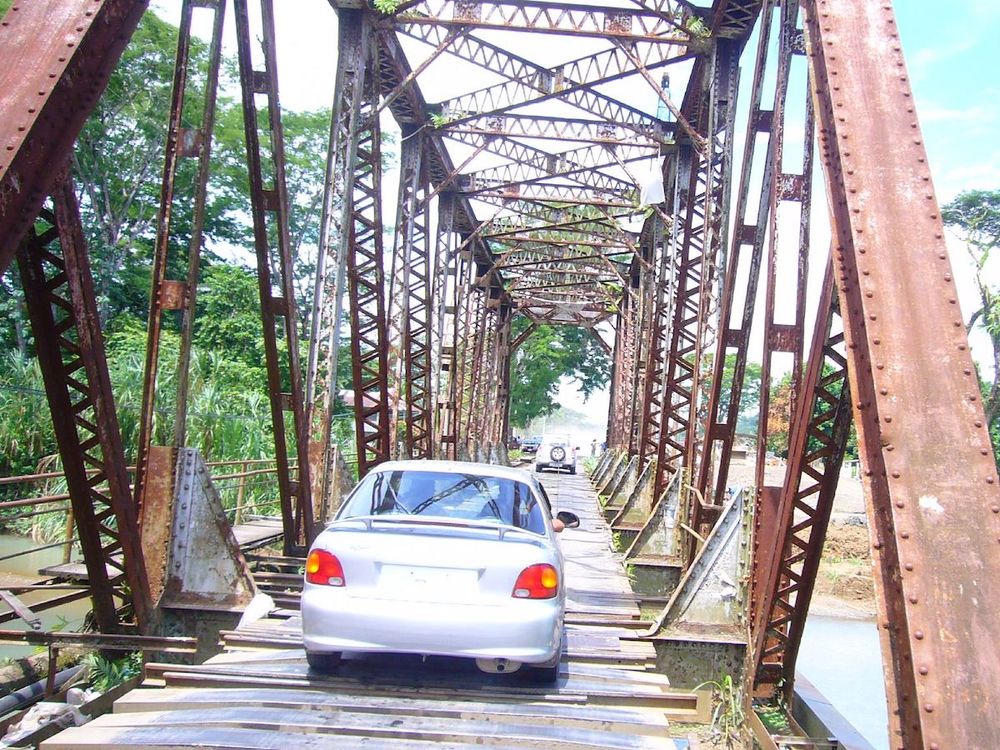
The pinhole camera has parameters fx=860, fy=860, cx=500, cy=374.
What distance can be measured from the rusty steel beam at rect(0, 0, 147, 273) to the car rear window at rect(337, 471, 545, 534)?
2864mm

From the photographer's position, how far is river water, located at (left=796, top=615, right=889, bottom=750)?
11219mm

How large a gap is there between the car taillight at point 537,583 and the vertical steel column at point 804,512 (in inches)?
61.6

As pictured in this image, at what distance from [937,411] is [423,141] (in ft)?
48.3

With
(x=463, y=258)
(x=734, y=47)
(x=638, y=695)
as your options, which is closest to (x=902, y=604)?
(x=638, y=695)

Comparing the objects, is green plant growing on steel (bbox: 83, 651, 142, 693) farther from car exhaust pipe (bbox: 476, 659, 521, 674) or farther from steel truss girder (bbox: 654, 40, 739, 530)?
steel truss girder (bbox: 654, 40, 739, 530)

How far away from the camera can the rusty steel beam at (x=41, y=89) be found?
3604mm

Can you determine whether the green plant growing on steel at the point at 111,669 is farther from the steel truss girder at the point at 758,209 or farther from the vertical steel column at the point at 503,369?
the vertical steel column at the point at 503,369

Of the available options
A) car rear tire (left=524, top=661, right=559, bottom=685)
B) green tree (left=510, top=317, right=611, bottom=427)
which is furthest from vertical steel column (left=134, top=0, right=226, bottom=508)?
green tree (left=510, top=317, right=611, bottom=427)

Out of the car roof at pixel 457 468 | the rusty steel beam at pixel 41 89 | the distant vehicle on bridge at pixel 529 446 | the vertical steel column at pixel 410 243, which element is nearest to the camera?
the rusty steel beam at pixel 41 89

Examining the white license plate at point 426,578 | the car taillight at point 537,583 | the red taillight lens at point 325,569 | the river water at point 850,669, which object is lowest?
the river water at point 850,669

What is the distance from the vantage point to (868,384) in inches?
130

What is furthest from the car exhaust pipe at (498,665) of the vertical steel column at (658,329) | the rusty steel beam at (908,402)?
the vertical steel column at (658,329)

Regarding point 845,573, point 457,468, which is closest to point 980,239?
point 845,573

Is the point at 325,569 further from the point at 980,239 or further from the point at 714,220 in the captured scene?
the point at 980,239
